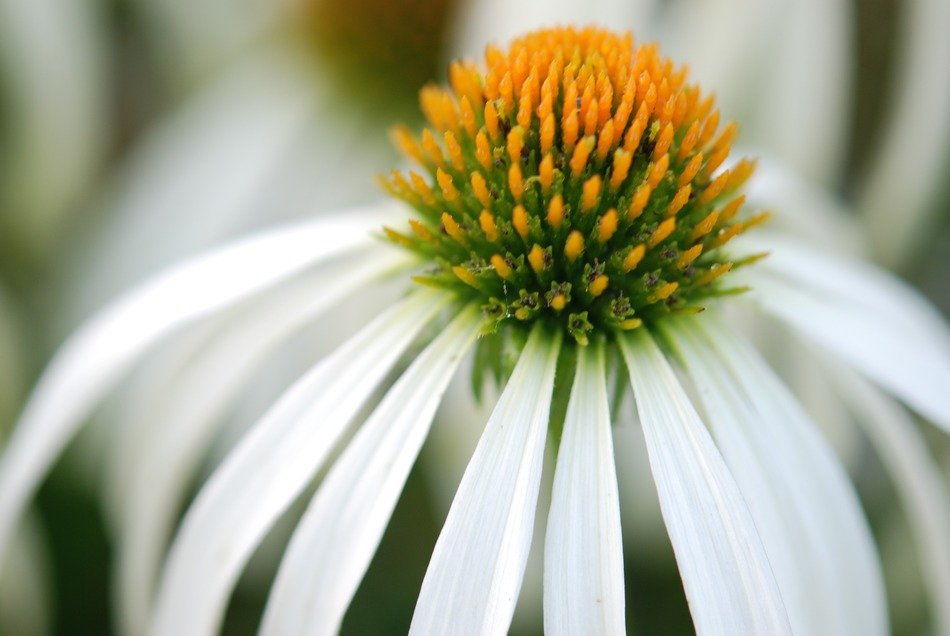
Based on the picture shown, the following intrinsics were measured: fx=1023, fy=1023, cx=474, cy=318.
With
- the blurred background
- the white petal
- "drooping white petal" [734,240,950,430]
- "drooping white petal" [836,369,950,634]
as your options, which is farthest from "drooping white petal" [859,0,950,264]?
the white petal

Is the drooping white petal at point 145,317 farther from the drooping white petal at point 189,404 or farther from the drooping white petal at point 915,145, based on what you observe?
the drooping white petal at point 915,145

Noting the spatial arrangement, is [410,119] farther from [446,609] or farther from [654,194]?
[446,609]

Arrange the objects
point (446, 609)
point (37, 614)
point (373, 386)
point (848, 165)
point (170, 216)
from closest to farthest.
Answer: point (446, 609) → point (373, 386) → point (37, 614) → point (170, 216) → point (848, 165)

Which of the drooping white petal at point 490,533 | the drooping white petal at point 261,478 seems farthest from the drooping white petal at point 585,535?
the drooping white petal at point 261,478

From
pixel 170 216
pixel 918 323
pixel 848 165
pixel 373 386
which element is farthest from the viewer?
pixel 848 165

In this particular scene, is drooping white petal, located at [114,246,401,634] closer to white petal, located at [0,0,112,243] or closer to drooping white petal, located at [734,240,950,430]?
drooping white petal, located at [734,240,950,430]

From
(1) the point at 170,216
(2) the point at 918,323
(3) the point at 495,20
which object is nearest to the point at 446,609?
(2) the point at 918,323

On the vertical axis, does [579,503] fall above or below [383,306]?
below
